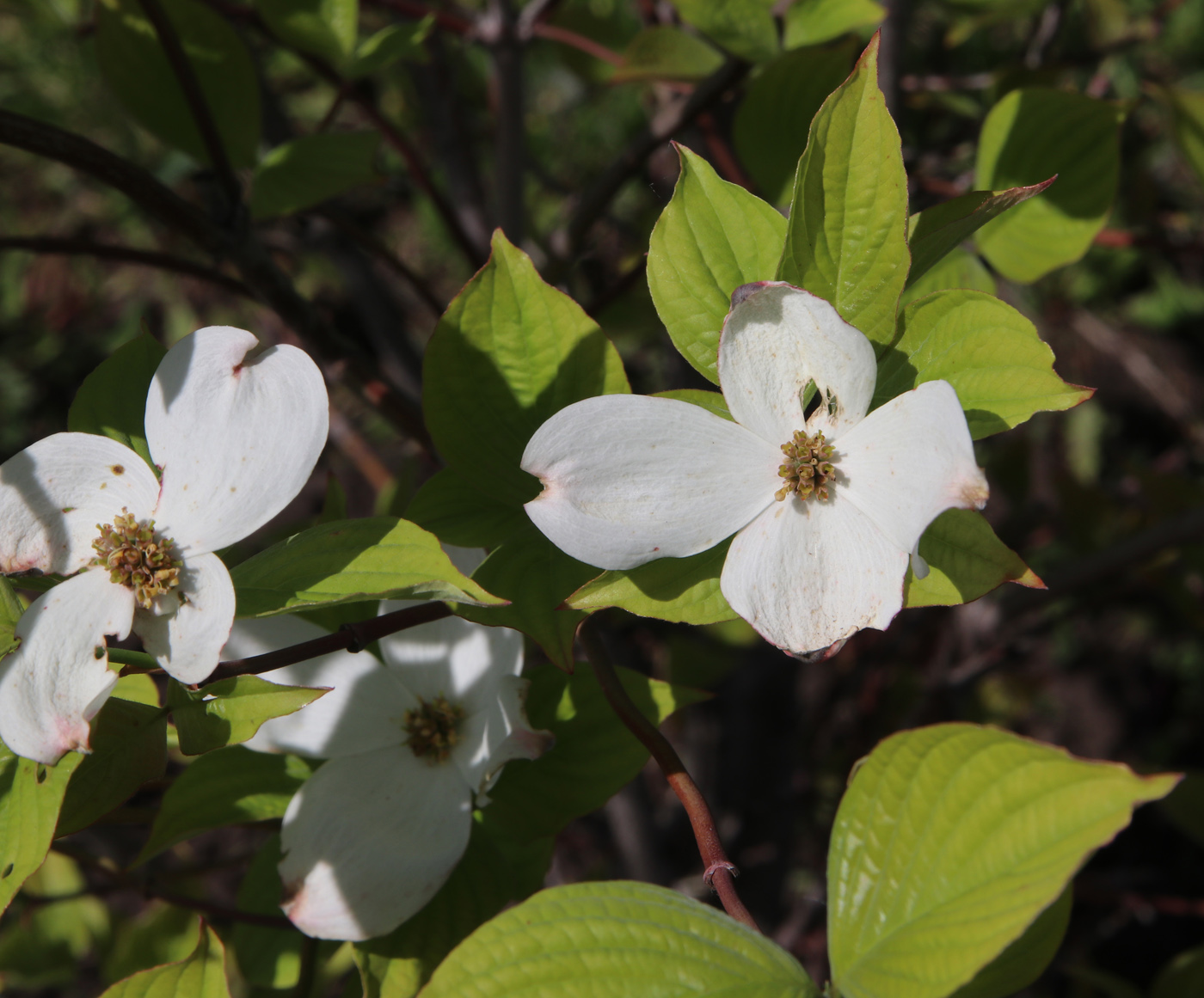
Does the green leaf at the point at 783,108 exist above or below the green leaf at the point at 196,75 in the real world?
below

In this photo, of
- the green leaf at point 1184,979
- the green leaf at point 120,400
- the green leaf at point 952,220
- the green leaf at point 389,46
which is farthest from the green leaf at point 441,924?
the green leaf at point 1184,979

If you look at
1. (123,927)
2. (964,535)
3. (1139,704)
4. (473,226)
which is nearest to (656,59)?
(473,226)

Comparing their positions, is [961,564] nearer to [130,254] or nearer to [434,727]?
[434,727]

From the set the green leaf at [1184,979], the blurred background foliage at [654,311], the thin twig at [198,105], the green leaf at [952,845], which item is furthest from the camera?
the green leaf at [1184,979]

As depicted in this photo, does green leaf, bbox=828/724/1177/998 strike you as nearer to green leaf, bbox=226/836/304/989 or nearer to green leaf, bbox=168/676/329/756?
green leaf, bbox=168/676/329/756

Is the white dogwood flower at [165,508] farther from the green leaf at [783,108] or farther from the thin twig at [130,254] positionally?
the green leaf at [783,108]

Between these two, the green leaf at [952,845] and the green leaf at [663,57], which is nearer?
the green leaf at [952,845]
